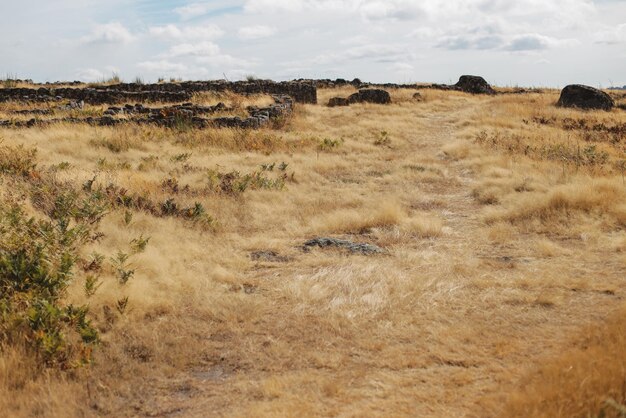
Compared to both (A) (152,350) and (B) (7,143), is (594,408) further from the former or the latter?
(B) (7,143)

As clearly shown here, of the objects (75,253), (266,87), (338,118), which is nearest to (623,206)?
(75,253)

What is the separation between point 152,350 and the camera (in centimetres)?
467

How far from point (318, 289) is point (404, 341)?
144 cm

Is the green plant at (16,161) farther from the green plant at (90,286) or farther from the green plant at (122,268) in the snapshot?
the green plant at (90,286)

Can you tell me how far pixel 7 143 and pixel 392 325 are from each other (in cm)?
1073

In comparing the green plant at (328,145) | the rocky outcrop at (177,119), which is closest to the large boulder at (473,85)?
the rocky outcrop at (177,119)

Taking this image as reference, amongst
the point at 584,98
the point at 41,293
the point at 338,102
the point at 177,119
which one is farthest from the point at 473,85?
the point at 41,293

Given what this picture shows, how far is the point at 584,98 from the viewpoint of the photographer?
25.4 m

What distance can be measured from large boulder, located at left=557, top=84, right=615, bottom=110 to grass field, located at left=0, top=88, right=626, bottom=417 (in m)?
14.2

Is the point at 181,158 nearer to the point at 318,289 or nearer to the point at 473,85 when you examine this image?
the point at 318,289

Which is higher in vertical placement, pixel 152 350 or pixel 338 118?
pixel 338 118

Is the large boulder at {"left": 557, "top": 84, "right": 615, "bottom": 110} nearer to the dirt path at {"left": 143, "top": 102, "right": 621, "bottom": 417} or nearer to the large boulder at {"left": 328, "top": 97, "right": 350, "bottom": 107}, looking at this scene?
the large boulder at {"left": 328, "top": 97, "right": 350, "bottom": 107}

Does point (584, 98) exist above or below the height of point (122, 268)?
above

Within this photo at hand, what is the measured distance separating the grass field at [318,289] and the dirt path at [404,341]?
0.02 meters
